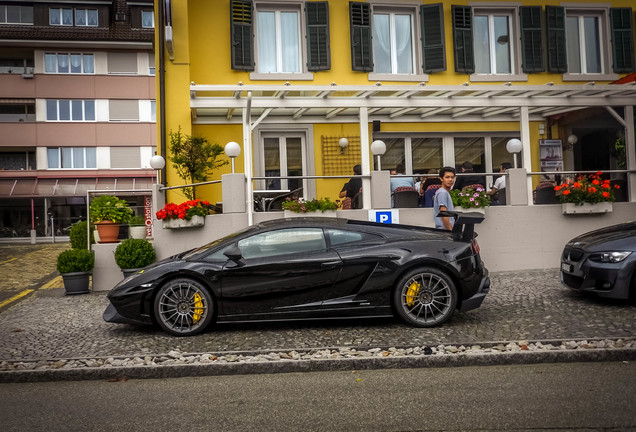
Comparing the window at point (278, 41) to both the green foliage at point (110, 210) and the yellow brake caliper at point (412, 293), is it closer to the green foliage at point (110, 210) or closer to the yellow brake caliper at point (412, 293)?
the green foliage at point (110, 210)

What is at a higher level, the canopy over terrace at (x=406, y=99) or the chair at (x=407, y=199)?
the canopy over terrace at (x=406, y=99)

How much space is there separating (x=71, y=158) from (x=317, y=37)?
25.7 metres

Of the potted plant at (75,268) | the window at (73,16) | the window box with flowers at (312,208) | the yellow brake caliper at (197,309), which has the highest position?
the window at (73,16)

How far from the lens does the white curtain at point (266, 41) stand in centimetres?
1518

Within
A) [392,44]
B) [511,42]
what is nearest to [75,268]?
[392,44]

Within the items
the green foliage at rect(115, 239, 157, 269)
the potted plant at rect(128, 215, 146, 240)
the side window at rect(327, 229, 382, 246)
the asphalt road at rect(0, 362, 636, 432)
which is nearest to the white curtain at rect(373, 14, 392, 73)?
the potted plant at rect(128, 215, 146, 240)

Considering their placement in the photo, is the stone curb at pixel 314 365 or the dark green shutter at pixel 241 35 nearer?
the stone curb at pixel 314 365

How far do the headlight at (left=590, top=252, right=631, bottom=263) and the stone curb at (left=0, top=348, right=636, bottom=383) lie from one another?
2257mm

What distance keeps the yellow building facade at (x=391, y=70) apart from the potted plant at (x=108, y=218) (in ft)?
5.90

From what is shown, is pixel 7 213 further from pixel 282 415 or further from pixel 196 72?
pixel 282 415

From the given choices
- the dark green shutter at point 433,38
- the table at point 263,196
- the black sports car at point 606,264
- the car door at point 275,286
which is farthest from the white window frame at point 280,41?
the car door at point 275,286

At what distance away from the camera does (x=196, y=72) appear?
1470 cm

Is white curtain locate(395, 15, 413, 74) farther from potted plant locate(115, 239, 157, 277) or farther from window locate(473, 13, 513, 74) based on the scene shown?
potted plant locate(115, 239, 157, 277)

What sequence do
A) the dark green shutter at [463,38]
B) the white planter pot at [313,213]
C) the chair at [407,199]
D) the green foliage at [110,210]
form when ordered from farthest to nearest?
1. the dark green shutter at [463,38]
2. the chair at [407,199]
3. the green foliage at [110,210]
4. the white planter pot at [313,213]
